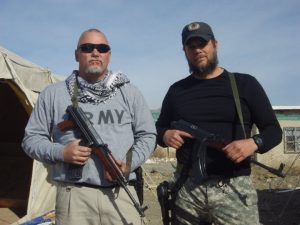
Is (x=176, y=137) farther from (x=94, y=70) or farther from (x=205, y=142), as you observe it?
(x=94, y=70)

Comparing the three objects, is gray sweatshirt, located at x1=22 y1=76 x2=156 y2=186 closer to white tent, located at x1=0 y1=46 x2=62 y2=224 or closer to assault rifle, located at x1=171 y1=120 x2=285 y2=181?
assault rifle, located at x1=171 y1=120 x2=285 y2=181

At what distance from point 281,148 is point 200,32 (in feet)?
61.9

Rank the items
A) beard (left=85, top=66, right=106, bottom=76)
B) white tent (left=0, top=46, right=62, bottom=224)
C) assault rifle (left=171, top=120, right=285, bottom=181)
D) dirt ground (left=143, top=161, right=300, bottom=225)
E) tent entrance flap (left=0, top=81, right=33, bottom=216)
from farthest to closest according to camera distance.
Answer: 1. tent entrance flap (left=0, top=81, right=33, bottom=216)
2. dirt ground (left=143, top=161, right=300, bottom=225)
3. white tent (left=0, top=46, right=62, bottom=224)
4. beard (left=85, top=66, right=106, bottom=76)
5. assault rifle (left=171, top=120, right=285, bottom=181)

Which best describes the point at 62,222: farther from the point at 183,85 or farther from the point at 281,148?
the point at 281,148

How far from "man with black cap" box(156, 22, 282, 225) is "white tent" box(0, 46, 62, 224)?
11.5 feet

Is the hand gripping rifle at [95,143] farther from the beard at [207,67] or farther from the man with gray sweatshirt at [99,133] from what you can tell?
the beard at [207,67]

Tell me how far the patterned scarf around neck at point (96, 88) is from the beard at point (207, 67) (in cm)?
53

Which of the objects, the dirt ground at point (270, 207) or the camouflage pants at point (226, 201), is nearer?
the camouflage pants at point (226, 201)

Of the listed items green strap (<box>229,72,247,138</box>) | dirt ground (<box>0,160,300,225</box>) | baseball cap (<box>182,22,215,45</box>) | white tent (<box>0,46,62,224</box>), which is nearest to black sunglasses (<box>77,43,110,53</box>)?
baseball cap (<box>182,22,215,45</box>)

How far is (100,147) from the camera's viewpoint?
2852mm

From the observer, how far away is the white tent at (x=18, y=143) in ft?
20.1

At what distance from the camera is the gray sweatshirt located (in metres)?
2.92

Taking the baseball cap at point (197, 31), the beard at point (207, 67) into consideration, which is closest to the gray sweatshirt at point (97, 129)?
the beard at point (207, 67)

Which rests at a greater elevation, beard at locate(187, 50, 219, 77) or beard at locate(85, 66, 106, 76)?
beard at locate(187, 50, 219, 77)
